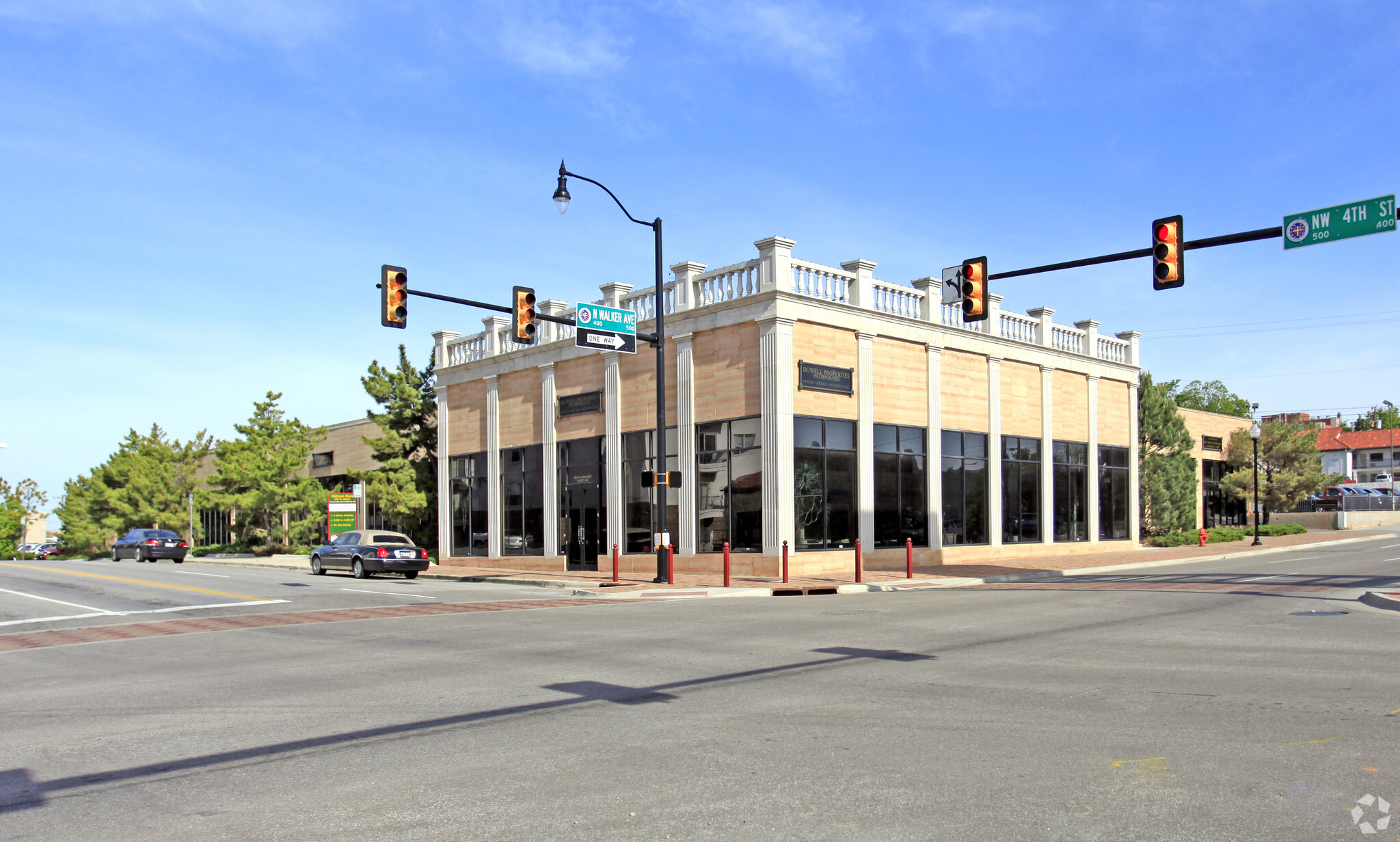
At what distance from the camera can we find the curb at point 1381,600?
52.3 feet

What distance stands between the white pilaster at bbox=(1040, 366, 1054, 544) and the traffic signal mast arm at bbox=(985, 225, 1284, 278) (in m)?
17.2

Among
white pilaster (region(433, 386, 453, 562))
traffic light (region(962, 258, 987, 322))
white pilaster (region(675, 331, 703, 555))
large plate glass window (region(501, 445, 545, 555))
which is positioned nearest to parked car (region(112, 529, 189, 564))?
white pilaster (region(433, 386, 453, 562))

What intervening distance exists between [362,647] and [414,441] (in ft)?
99.3

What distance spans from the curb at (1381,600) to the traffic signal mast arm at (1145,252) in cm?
606

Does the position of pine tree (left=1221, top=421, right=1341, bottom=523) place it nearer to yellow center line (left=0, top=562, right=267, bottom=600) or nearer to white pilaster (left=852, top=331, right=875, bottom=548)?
white pilaster (left=852, top=331, right=875, bottom=548)

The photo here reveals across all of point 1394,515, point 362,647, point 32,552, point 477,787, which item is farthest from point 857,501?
Answer: point 32,552

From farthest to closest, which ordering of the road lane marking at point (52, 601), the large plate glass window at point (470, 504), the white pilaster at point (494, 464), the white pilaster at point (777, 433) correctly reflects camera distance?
the large plate glass window at point (470, 504) < the white pilaster at point (494, 464) < the white pilaster at point (777, 433) < the road lane marking at point (52, 601)

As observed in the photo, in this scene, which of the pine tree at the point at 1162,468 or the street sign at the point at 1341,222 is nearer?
the street sign at the point at 1341,222

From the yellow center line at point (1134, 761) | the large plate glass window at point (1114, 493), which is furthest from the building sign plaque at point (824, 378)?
the yellow center line at point (1134, 761)

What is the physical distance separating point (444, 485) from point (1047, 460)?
22.1m

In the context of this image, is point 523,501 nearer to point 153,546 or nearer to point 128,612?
point 128,612

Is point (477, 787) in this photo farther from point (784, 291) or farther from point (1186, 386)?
point (1186, 386)

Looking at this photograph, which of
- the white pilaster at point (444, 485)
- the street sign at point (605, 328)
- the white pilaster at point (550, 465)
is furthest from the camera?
the white pilaster at point (444, 485)

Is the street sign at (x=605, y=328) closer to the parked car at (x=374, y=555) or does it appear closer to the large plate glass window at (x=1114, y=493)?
the parked car at (x=374, y=555)
